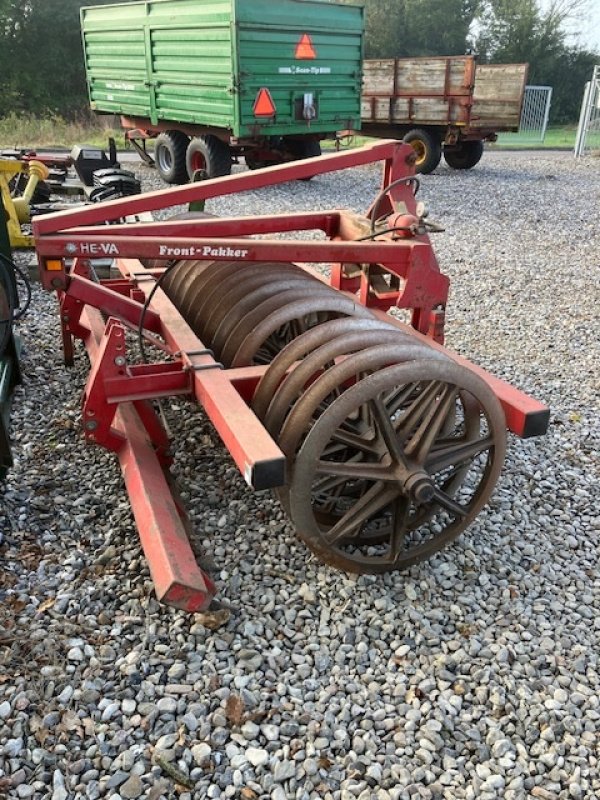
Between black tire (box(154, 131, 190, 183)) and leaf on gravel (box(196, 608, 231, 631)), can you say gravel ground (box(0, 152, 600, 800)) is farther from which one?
black tire (box(154, 131, 190, 183))

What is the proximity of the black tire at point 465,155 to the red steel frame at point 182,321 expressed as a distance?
1206 cm

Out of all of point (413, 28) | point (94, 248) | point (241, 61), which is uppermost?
point (413, 28)

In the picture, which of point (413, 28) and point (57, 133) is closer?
point (57, 133)

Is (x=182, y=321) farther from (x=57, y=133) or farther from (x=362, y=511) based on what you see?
(x=57, y=133)

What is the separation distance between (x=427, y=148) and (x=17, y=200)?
9510 millimetres

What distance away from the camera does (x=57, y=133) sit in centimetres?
2055

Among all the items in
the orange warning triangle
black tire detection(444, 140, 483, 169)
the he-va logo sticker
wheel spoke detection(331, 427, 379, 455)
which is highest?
the orange warning triangle

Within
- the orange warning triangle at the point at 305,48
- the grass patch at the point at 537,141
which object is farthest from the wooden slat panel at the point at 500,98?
the grass patch at the point at 537,141

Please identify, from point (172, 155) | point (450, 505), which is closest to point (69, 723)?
point (450, 505)

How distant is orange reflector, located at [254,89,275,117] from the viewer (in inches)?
411

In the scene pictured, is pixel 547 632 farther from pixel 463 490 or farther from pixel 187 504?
pixel 187 504

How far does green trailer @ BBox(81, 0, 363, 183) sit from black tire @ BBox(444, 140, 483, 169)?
4499 mm

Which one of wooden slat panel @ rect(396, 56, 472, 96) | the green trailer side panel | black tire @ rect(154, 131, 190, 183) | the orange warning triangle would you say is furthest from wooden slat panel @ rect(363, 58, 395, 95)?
black tire @ rect(154, 131, 190, 183)

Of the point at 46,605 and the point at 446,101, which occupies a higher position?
the point at 446,101
